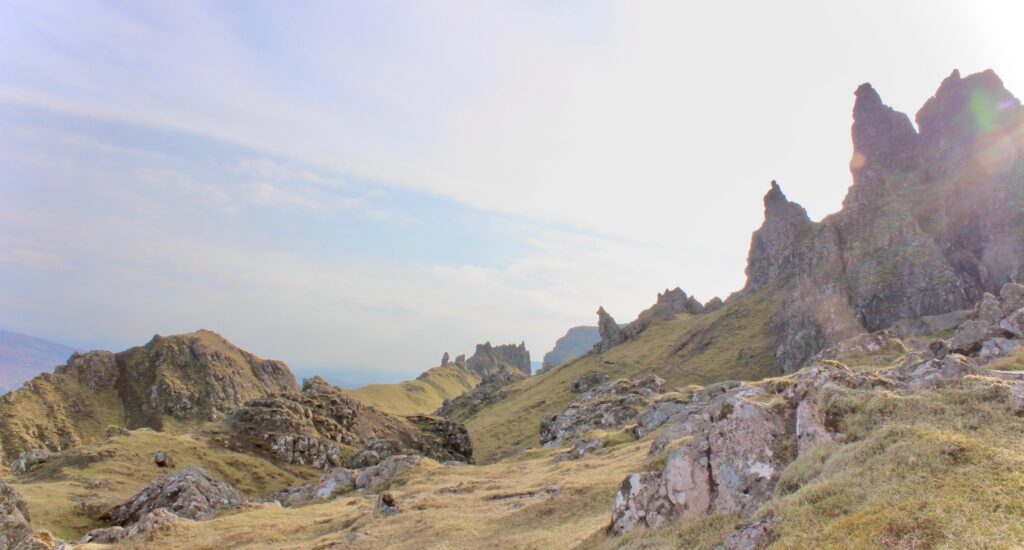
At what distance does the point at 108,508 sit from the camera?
53094mm

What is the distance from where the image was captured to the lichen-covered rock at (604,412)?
87.8 meters

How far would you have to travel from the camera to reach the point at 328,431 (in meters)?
94.8

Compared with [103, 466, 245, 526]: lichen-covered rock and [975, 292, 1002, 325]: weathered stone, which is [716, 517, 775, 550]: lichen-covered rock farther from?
[975, 292, 1002, 325]: weathered stone

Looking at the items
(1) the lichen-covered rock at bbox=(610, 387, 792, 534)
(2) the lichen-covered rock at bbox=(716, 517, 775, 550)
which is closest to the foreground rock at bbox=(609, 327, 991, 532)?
(1) the lichen-covered rock at bbox=(610, 387, 792, 534)

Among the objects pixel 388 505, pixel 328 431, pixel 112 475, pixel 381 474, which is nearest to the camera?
pixel 388 505

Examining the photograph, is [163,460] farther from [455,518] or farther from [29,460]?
[455,518]

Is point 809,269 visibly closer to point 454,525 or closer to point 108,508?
point 454,525

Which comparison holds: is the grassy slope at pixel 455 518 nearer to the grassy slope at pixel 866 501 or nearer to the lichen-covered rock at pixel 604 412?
the grassy slope at pixel 866 501

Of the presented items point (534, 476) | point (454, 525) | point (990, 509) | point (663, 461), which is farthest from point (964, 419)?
point (534, 476)

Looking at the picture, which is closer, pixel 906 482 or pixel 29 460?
pixel 906 482

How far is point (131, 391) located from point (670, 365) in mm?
159837

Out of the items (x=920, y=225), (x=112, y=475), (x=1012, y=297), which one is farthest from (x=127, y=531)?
(x=920, y=225)

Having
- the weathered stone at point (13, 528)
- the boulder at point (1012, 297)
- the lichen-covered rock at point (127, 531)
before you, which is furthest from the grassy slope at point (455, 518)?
the boulder at point (1012, 297)

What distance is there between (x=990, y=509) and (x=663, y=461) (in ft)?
40.7
